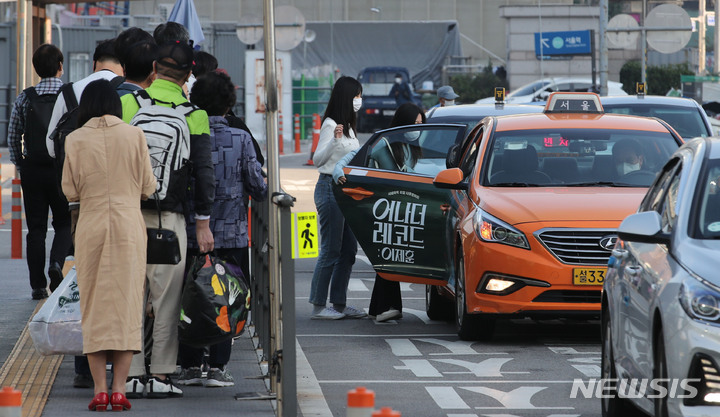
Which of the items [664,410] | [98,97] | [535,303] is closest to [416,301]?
[535,303]

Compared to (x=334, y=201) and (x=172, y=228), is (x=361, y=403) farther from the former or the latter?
(x=334, y=201)

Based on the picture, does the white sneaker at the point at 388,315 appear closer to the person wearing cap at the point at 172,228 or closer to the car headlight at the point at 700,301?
the person wearing cap at the point at 172,228

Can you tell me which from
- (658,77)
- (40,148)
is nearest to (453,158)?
(40,148)

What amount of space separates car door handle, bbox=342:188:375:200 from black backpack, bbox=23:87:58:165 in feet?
7.70

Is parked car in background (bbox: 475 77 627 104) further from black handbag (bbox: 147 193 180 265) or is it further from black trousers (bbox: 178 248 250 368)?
black handbag (bbox: 147 193 180 265)

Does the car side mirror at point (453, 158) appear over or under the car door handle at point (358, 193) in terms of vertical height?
over

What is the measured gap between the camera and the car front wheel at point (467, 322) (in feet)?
32.6

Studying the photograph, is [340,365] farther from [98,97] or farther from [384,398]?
[98,97]

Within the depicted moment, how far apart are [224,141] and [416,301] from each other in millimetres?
4986

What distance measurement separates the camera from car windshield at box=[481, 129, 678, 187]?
10422 mm

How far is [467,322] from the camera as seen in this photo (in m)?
9.97

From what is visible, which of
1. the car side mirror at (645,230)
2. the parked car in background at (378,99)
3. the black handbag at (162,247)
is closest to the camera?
the car side mirror at (645,230)

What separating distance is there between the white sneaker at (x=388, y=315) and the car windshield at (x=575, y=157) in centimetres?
150

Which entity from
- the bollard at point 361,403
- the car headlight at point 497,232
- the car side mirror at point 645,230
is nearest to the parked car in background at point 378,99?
the car headlight at point 497,232
